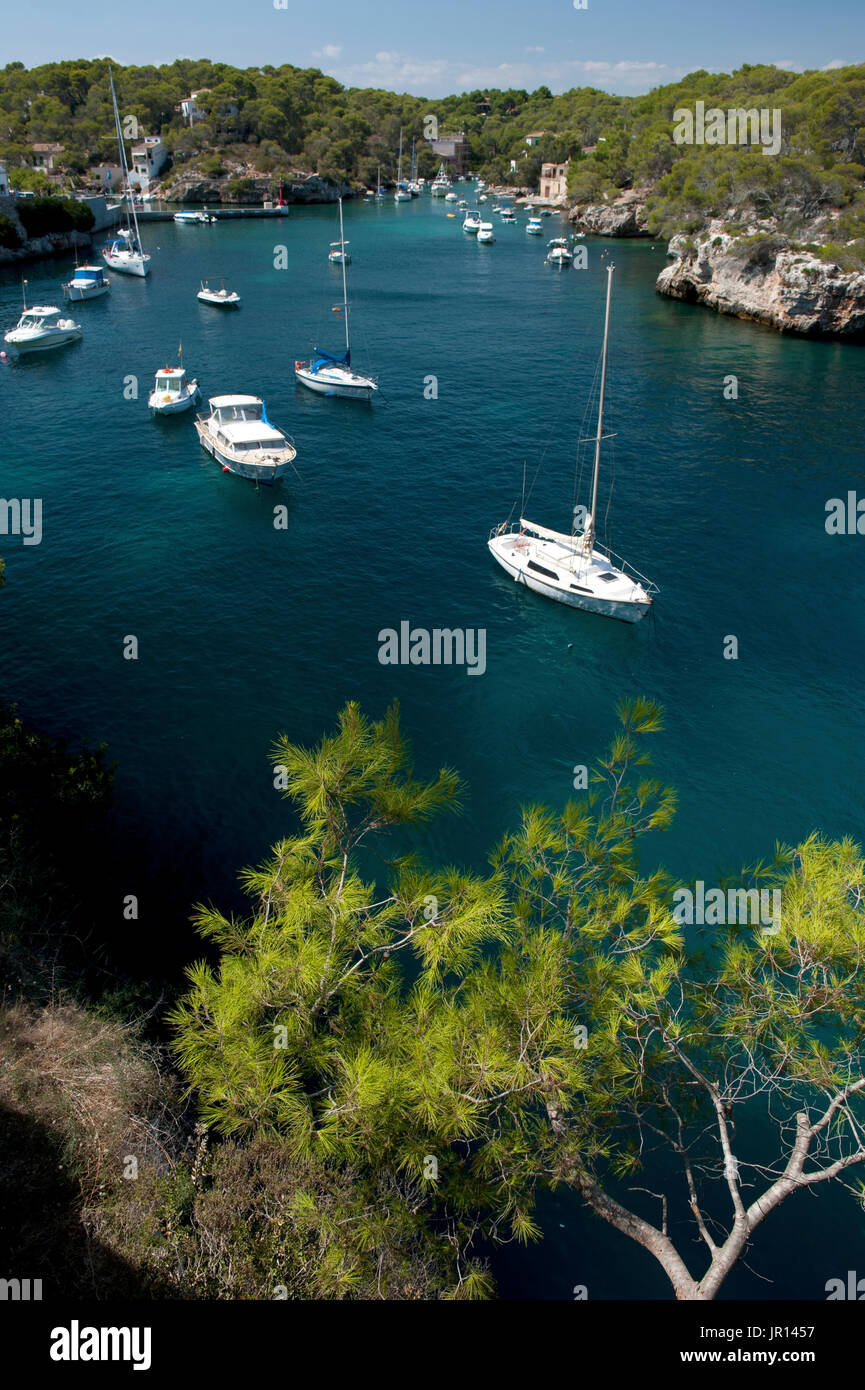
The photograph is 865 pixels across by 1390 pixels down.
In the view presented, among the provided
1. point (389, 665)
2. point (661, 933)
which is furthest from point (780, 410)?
point (661, 933)

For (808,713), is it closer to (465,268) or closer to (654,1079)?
(654,1079)

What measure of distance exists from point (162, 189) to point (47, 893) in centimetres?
20688

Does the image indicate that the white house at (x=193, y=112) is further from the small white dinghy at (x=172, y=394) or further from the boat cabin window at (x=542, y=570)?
the boat cabin window at (x=542, y=570)

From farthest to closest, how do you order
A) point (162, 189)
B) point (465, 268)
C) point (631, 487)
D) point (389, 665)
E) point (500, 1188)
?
1. point (162, 189)
2. point (465, 268)
3. point (631, 487)
4. point (389, 665)
5. point (500, 1188)

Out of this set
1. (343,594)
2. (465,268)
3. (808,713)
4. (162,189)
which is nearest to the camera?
(808,713)

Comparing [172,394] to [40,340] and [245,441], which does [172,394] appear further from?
[40,340]

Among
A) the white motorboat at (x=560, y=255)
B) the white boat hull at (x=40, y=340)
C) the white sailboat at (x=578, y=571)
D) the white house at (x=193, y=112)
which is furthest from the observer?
the white house at (x=193, y=112)

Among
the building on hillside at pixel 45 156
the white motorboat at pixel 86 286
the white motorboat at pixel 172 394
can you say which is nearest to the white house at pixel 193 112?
the building on hillside at pixel 45 156

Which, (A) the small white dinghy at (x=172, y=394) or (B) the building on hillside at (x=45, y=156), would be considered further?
(B) the building on hillside at (x=45, y=156)

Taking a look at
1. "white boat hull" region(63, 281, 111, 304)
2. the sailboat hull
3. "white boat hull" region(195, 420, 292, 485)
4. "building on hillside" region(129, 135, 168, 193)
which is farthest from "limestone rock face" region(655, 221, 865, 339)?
"building on hillside" region(129, 135, 168, 193)

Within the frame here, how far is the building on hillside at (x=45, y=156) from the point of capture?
549ft

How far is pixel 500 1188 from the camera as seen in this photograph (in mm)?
14898

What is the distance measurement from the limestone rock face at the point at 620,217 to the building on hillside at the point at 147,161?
10077 centimetres

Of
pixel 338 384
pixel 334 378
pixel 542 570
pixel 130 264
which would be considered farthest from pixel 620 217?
pixel 542 570
